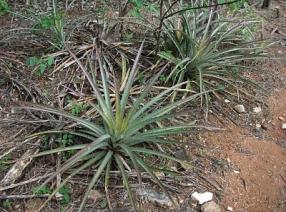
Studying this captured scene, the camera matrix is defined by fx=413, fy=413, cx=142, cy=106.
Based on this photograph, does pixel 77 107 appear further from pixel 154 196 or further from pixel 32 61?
pixel 154 196

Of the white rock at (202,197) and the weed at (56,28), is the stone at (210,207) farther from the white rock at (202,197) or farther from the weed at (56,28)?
the weed at (56,28)

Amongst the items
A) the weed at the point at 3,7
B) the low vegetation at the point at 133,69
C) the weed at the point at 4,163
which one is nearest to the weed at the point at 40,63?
the low vegetation at the point at 133,69

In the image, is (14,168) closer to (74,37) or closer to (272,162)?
(74,37)

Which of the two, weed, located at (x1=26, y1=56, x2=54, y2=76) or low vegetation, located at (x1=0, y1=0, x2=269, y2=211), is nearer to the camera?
low vegetation, located at (x1=0, y1=0, x2=269, y2=211)

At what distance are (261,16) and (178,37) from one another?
4.51ft

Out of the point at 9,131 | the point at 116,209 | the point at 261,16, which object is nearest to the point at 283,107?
the point at 261,16

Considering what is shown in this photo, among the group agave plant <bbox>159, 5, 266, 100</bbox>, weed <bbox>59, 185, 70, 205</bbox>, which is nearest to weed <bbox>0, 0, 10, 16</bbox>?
agave plant <bbox>159, 5, 266, 100</bbox>

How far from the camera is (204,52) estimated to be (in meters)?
3.30

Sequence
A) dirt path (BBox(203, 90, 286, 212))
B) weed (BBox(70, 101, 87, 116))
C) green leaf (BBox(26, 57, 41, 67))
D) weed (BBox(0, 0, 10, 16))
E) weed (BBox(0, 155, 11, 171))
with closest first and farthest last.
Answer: weed (BBox(0, 155, 11, 171)) → dirt path (BBox(203, 90, 286, 212)) → weed (BBox(70, 101, 87, 116)) → green leaf (BBox(26, 57, 41, 67)) → weed (BBox(0, 0, 10, 16))

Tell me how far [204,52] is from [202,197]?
1.29 meters

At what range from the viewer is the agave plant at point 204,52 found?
3.24 m

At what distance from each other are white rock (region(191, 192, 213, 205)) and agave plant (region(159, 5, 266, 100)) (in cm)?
87

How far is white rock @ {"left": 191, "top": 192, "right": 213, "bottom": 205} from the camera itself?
2.45 metres

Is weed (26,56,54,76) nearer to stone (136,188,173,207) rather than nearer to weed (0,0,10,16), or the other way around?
weed (0,0,10,16)
